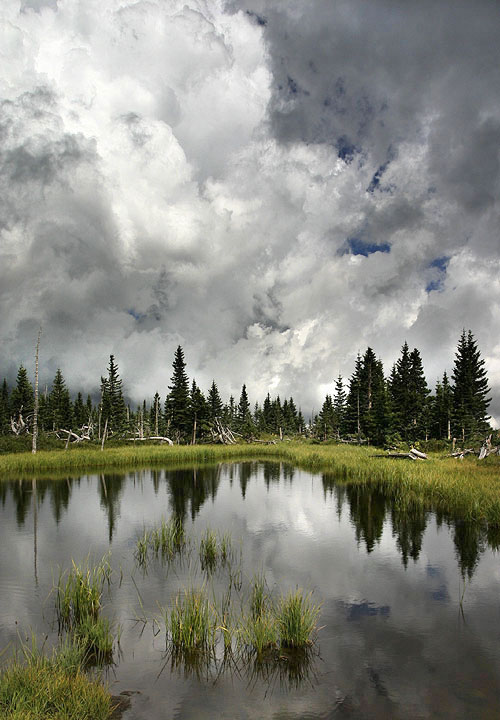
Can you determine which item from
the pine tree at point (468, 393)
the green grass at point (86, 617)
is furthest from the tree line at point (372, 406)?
the green grass at point (86, 617)

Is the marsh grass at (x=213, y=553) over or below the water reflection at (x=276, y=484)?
over

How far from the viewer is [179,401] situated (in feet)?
239

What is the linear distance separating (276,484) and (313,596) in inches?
811

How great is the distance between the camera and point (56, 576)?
1152 centimetres

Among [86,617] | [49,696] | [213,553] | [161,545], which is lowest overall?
→ [161,545]

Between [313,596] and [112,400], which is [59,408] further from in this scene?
[313,596]

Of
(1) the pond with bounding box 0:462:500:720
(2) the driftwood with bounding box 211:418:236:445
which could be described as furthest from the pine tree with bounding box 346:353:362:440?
(1) the pond with bounding box 0:462:500:720

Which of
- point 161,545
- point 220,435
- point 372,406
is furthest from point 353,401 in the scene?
point 161,545

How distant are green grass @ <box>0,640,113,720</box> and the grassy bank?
54.0 feet

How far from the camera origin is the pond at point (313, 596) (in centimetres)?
635

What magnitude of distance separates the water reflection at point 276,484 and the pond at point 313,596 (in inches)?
5.3

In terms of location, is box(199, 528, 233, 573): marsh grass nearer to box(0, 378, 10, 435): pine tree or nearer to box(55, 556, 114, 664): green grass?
box(55, 556, 114, 664): green grass

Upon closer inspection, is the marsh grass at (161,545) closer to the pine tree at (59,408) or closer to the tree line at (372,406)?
the tree line at (372,406)

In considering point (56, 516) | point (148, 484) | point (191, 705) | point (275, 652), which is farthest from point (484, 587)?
point (148, 484)
